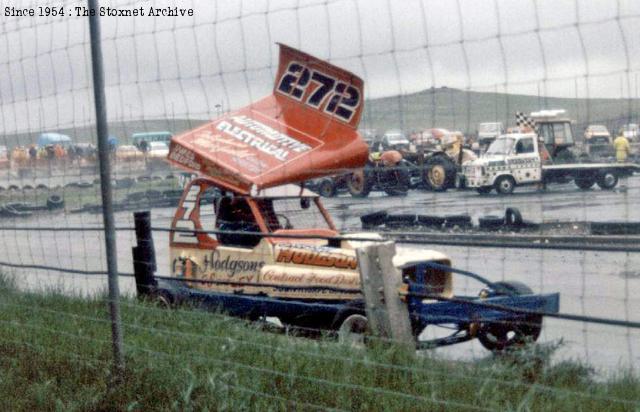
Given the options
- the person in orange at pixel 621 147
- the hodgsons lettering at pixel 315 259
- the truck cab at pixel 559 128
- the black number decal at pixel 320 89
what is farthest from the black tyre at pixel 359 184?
the person in orange at pixel 621 147

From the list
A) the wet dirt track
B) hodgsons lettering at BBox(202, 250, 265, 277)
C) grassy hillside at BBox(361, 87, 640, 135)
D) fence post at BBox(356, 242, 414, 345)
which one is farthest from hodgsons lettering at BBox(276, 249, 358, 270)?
grassy hillside at BBox(361, 87, 640, 135)

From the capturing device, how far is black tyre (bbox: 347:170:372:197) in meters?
7.52

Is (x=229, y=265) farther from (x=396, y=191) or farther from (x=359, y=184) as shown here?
(x=396, y=191)

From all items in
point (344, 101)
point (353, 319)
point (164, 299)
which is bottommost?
point (353, 319)

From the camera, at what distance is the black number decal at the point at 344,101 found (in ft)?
18.3

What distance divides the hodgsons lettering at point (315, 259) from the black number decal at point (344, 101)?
184cm

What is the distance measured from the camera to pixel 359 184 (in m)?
8.21

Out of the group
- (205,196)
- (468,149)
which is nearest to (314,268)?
(205,196)

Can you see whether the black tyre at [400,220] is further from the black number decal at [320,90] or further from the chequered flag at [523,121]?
the chequered flag at [523,121]

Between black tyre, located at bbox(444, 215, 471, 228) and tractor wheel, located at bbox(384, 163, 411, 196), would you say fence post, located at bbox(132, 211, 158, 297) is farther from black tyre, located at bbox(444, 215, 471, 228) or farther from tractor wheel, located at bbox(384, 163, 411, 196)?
black tyre, located at bbox(444, 215, 471, 228)

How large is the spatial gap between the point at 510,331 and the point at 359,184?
5.52 ft

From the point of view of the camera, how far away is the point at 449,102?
456 cm

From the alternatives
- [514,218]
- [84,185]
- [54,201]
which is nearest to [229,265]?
[54,201]

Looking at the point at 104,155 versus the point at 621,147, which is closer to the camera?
the point at 621,147
